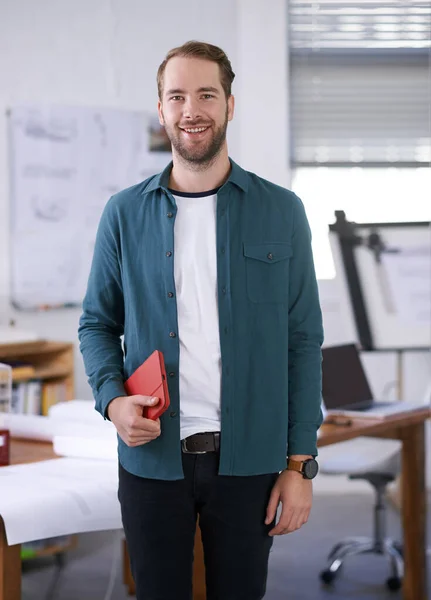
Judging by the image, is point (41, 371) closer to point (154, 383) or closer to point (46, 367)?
point (46, 367)

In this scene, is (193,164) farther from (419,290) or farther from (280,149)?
(280,149)

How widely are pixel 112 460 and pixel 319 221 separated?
2.90 meters

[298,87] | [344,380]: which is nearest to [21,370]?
[344,380]

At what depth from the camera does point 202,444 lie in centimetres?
144

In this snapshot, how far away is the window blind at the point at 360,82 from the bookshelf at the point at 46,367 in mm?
1738

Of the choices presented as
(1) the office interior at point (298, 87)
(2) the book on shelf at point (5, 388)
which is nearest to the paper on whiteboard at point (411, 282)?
(1) the office interior at point (298, 87)

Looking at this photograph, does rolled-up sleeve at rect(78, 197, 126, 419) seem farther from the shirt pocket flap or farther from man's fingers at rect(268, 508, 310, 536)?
man's fingers at rect(268, 508, 310, 536)

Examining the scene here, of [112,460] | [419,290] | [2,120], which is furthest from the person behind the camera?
[2,120]

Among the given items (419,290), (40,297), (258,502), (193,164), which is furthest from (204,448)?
(40,297)

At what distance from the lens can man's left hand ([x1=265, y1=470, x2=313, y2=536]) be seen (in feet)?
4.81

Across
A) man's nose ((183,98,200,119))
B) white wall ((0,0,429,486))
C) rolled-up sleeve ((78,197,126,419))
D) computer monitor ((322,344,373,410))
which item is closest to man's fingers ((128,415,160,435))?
rolled-up sleeve ((78,197,126,419))

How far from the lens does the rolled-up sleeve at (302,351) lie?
59.3 inches

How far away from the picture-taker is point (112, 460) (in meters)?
2.10

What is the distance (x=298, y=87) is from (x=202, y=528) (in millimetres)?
3606
